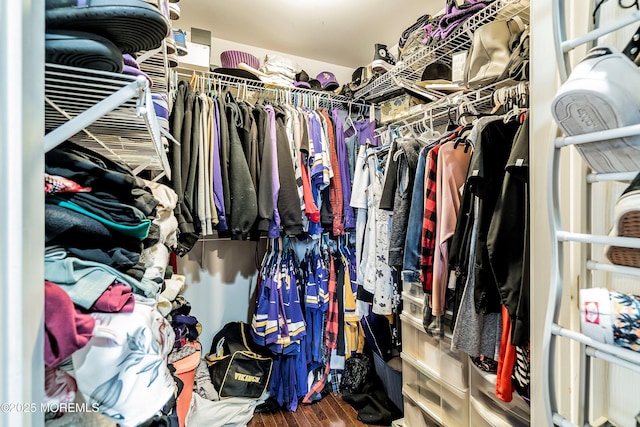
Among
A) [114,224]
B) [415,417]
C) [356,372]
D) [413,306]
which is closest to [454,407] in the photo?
[415,417]

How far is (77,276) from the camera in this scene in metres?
0.45

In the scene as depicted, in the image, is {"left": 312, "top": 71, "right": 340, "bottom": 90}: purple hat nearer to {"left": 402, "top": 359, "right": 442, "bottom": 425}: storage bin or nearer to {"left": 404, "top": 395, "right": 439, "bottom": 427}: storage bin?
{"left": 402, "top": 359, "right": 442, "bottom": 425}: storage bin

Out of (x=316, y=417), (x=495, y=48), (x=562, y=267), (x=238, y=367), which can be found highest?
(x=495, y=48)

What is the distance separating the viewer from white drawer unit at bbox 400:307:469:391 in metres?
1.22

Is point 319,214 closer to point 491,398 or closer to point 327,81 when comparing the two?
point 327,81

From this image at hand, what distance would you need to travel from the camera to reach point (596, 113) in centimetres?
44

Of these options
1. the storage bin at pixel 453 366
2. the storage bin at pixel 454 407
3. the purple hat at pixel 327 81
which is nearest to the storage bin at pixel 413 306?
the storage bin at pixel 453 366

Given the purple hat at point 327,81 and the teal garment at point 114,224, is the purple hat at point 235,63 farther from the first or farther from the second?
the teal garment at point 114,224

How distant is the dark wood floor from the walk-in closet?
0.05ft

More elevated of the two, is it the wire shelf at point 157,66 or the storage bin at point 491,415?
the wire shelf at point 157,66

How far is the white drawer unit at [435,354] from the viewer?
122 centimetres

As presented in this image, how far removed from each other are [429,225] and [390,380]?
1221 millimetres

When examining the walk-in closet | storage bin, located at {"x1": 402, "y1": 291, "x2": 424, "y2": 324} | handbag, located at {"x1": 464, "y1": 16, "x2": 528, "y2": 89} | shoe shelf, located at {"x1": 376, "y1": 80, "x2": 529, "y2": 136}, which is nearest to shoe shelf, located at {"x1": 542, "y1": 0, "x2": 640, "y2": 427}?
the walk-in closet

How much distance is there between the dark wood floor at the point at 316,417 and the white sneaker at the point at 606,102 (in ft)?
6.24
